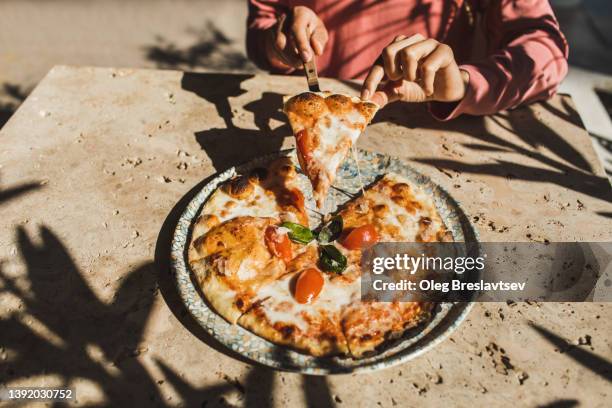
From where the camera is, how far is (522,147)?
3.55 m

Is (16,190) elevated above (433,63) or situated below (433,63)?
below

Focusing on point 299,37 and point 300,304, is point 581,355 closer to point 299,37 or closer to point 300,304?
point 300,304

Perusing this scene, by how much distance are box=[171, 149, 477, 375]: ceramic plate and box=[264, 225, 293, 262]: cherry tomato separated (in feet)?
1.08

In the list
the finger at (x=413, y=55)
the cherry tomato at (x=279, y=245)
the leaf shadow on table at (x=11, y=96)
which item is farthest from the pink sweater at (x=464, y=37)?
the leaf shadow on table at (x=11, y=96)

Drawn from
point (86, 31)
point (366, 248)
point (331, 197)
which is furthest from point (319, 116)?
point (86, 31)

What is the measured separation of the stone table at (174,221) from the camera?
7.77 ft

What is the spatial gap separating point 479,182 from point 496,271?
72cm

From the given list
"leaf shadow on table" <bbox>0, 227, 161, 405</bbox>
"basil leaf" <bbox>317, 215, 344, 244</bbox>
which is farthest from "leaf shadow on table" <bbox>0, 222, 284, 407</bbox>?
"basil leaf" <bbox>317, 215, 344, 244</bbox>

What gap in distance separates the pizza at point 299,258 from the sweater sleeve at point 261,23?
1383 millimetres

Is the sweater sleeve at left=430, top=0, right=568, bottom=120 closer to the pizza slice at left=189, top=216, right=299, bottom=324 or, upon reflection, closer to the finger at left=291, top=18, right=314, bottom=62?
the finger at left=291, top=18, right=314, bottom=62

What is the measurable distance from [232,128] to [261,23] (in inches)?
40.7

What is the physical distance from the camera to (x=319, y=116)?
2.99 metres

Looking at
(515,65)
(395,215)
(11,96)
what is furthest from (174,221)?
(11,96)

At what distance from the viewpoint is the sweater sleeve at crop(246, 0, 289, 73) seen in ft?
13.5
